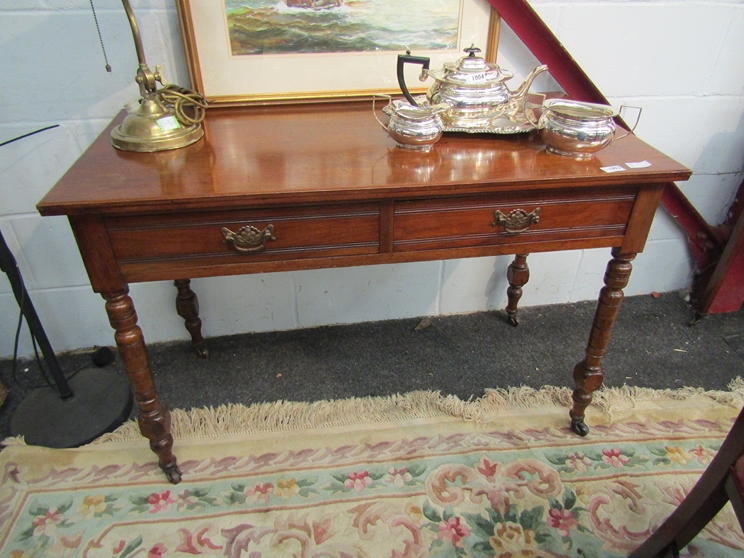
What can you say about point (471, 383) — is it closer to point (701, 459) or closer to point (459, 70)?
point (701, 459)

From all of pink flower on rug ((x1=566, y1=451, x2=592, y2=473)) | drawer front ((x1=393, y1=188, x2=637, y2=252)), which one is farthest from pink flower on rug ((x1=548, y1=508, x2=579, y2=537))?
drawer front ((x1=393, y1=188, x2=637, y2=252))

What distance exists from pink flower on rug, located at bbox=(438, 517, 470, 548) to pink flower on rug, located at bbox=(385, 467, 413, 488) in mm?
142

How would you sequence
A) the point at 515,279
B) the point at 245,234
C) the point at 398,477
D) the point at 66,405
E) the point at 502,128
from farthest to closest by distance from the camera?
the point at 515,279 < the point at 66,405 < the point at 398,477 < the point at 502,128 < the point at 245,234

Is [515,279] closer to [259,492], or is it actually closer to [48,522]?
[259,492]

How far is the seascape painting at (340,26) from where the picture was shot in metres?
1.36

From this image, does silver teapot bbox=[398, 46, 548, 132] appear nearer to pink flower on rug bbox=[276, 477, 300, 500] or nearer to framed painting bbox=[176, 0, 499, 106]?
framed painting bbox=[176, 0, 499, 106]

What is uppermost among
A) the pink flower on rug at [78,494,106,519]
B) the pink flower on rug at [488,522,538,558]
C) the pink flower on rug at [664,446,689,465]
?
the pink flower on rug at [664,446,689,465]

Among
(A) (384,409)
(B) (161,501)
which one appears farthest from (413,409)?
(B) (161,501)

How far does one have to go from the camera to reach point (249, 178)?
1.00m

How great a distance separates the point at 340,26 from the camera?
140 cm

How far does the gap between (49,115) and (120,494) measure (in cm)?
104

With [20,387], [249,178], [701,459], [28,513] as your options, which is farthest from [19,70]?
[701,459]

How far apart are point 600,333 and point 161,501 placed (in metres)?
1.20

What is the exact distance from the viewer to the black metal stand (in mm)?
1455
